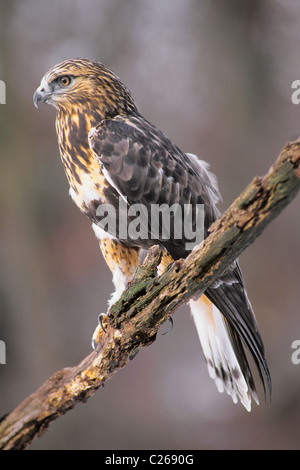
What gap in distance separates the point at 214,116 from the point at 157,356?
4.35 ft

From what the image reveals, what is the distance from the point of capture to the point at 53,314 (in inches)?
108

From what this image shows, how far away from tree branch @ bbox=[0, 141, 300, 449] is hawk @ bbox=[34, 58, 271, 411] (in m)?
0.22

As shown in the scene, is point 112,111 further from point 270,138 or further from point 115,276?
point 270,138

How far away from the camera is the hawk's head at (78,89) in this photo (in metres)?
1.37

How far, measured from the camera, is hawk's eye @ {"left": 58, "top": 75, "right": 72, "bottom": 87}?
4.50 ft
